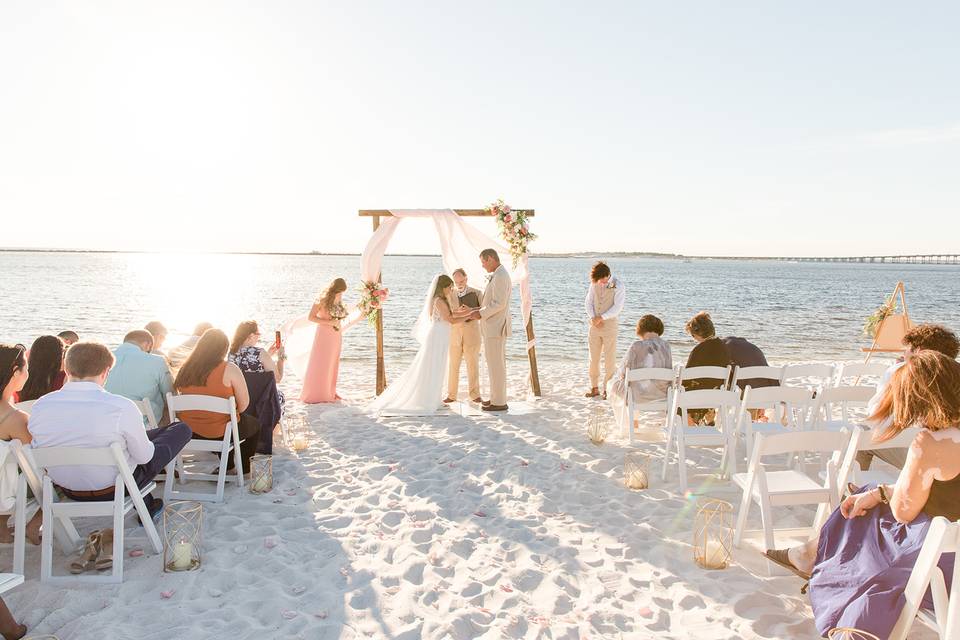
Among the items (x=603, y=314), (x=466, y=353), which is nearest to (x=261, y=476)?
(x=466, y=353)

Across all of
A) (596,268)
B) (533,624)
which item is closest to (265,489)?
(533,624)

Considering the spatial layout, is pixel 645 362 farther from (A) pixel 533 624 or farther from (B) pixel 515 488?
(A) pixel 533 624

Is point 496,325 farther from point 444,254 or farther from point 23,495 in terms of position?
point 23,495

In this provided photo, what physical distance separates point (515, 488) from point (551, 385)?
506 centimetres

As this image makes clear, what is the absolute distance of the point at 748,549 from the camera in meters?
4.15

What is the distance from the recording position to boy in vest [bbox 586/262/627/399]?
8828 millimetres

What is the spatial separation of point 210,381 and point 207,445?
550 mm

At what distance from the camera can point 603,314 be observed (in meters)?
8.83

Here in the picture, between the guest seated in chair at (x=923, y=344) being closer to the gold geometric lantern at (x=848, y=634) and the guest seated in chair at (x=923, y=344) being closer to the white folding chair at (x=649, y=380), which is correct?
the white folding chair at (x=649, y=380)

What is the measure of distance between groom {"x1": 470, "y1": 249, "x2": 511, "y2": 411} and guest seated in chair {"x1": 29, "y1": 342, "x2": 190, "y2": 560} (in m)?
4.80

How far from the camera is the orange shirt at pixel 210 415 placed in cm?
523

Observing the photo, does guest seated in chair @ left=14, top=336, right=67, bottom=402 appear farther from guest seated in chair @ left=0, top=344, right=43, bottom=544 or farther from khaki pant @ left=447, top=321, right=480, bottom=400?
khaki pant @ left=447, top=321, right=480, bottom=400

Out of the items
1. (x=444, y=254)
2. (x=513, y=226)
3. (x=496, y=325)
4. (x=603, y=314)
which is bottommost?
(x=496, y=325)

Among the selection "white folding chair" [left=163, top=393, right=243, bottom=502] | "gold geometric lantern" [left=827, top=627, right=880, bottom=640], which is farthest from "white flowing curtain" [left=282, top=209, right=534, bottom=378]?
"gold geometric lantern" [left=827, top=627, right=880, bottom=640]
